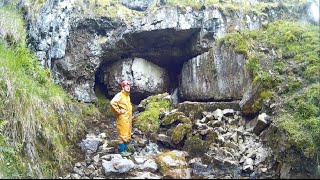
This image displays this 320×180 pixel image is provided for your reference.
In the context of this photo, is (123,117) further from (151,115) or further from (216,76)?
(216,76)

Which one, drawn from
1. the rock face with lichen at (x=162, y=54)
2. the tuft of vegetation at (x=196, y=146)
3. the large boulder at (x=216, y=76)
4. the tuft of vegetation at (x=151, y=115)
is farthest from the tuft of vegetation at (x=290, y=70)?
the tuft of vegetation at (x=151, y=115)

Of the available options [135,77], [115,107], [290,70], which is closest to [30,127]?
[115,107]

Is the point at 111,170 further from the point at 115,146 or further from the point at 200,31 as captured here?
the point at 200,31

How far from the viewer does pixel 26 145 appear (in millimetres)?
5918

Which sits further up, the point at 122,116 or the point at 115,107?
the point at 115,107

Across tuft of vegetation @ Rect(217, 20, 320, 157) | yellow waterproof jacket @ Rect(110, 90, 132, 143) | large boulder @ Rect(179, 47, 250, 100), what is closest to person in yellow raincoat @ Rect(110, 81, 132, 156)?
yellow waterproof jacket @ Rect(110, 90, 132, 143)

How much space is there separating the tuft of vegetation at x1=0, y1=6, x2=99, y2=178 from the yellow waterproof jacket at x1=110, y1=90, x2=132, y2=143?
1149 mm

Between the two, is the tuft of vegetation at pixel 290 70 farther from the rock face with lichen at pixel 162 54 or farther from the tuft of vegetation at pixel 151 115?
the tuft of vegetation at pixel 151 115

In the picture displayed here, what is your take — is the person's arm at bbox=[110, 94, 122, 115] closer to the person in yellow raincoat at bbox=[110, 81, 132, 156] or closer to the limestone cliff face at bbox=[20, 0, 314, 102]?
the person in yellow raincoat at bbox=[110, 81, 132, 156]

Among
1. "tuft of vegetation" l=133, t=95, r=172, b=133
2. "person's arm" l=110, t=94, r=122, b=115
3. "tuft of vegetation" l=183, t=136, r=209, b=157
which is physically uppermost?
"person's arm" l=110, t=94, r=122, b=115

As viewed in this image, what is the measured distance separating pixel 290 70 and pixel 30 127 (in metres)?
6.62

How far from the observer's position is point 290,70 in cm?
909

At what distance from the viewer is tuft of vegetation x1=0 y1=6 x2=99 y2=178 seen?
5633 mm

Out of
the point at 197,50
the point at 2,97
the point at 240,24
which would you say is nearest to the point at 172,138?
the point at 2,97
